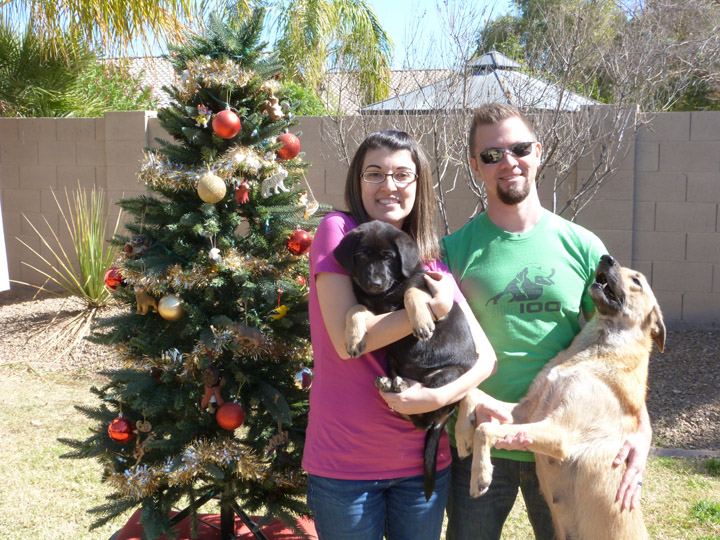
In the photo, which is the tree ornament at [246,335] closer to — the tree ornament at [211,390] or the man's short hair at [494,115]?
the tree ornament at [211,390]

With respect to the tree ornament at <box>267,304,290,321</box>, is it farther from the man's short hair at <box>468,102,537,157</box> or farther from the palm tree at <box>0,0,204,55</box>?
the palm tree at <box>0,0,204,55</box>

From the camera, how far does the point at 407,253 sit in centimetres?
252

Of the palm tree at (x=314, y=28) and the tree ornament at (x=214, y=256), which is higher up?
the palm tree at (x=314, y=28)

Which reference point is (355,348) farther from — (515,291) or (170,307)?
(170,307)

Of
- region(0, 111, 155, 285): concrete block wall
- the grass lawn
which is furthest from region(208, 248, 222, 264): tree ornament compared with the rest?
region(0, 111, 155, 285): concrete block wall

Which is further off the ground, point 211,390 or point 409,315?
point 409,315

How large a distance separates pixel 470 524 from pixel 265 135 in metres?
2.06

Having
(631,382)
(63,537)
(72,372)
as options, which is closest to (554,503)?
(631,382)

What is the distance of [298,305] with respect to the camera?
3.31 metres

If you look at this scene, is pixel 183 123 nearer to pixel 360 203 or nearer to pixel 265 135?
pixel 265 135

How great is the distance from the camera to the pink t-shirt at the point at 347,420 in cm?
232

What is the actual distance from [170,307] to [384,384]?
4.05ft

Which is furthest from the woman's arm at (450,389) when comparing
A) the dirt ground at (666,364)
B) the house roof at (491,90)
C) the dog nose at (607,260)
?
the house roof at (491,90)

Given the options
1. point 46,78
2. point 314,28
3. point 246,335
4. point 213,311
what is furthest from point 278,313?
Answer: point 314,28
